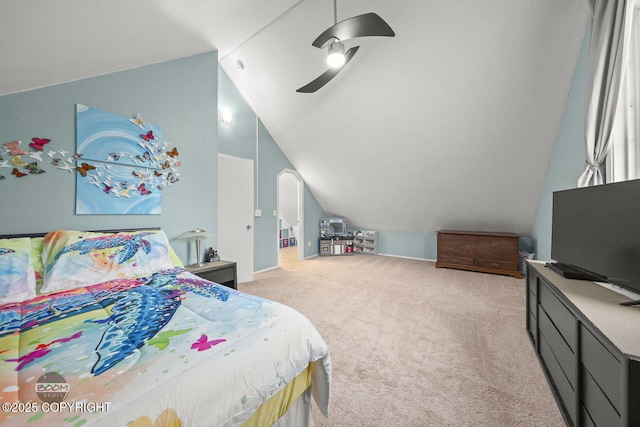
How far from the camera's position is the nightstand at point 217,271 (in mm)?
2566

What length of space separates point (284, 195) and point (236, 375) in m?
6.64

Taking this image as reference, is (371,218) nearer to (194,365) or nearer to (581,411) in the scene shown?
(581,411)

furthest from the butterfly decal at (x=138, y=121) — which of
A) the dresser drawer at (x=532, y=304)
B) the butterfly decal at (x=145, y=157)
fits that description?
the dresser drawer at (x=532, y=304)

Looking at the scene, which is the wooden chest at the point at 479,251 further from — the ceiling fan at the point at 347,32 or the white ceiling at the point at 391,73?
the ceiling fan at the point at 347,32

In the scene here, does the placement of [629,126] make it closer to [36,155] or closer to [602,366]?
[602,366]

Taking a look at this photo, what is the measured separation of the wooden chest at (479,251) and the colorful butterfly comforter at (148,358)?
415cm

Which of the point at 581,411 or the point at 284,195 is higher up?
the point at 284,195

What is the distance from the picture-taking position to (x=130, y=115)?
2369 millimetres

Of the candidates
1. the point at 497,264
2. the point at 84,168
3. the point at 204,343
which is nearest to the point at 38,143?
the point at 84,168

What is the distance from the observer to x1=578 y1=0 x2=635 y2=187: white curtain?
1.76 meters

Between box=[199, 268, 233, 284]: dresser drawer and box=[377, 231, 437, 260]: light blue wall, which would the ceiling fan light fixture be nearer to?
box=[199, 268, 233, 284]: dresser drawer

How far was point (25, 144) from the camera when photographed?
1822 millimetres

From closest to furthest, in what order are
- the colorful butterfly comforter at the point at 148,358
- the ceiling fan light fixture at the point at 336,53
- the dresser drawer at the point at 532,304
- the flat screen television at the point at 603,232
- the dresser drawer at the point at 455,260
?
the colorful butterfly comforter at the point at 148,358 → the flat screen television at the point at 603,232 → the ceiling fan light fixture at the point at 336,53 → the dresser drawer at the point at 532,304 → the dresser drawer at the point at 455,260

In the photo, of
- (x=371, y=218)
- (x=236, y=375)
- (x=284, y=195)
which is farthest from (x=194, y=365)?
(x=284, y=195)
